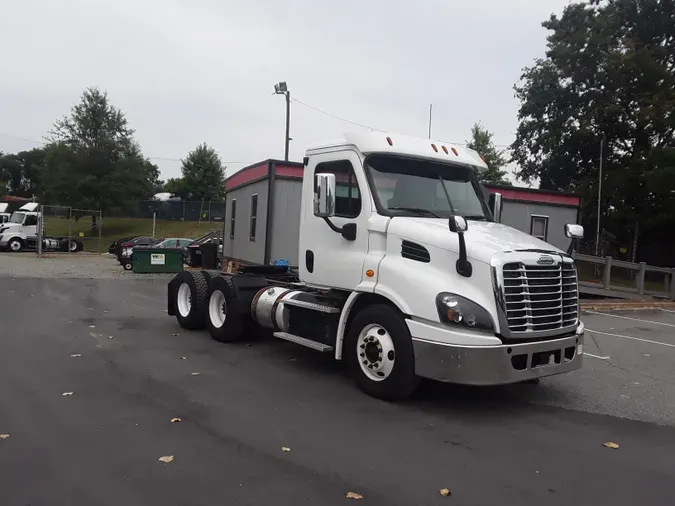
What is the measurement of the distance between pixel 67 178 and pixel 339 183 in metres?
41.3

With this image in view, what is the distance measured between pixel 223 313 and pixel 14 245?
32230mm

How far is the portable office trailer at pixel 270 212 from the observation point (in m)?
14.4

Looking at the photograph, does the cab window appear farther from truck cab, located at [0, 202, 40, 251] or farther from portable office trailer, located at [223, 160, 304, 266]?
truck cab, located at [0, 202, 40, 251]

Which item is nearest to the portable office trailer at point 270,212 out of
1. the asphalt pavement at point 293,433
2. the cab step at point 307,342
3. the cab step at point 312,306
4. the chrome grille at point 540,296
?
the asphalt pavement at point 293,433

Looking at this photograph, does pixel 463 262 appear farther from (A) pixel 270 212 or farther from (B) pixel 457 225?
(A) pixel 270 212

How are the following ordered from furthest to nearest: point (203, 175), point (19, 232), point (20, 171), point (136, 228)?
point (20, 171) → point (203, 175) → point (136, 228) → point (19, 232)

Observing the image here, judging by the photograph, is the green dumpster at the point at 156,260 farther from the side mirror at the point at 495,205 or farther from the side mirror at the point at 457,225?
the side mirror at the point at 457,225

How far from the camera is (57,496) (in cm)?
367

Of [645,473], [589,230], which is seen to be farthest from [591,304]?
[589,230]

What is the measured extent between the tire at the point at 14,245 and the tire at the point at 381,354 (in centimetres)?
3529

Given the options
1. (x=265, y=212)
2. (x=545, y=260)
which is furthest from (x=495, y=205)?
(x=265, y=212)

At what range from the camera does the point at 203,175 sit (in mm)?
60438

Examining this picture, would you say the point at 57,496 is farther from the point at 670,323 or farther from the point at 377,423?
the point at 670,323

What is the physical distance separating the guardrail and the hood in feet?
39.6
